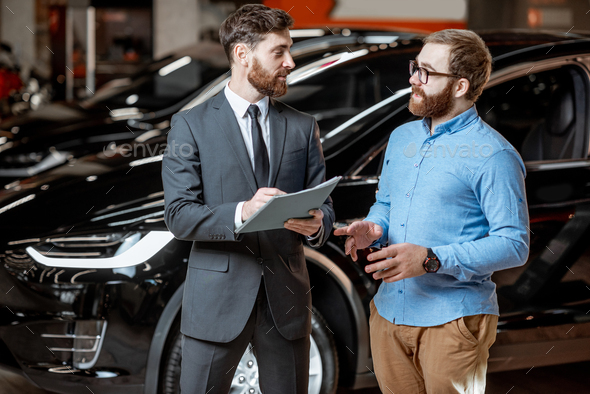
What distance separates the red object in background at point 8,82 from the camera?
25.7 feet

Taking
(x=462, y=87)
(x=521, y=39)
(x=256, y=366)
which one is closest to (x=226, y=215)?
(x=462, y=87)

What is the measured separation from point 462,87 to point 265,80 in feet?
1.72

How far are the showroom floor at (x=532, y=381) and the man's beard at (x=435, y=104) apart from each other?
1.53 m

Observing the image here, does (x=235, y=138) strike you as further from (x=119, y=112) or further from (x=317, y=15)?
(x=317, y=15)

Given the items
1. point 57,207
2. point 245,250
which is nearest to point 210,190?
point 245,250

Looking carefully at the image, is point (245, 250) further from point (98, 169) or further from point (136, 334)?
point (98, 169)

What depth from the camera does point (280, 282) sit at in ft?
5.20

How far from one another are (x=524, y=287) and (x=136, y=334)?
59.5 inches

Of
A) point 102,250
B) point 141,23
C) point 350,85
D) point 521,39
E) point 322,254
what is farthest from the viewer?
point 141,23

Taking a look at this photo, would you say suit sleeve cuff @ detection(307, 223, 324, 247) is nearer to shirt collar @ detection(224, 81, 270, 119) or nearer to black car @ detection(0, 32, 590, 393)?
shirt collar @ detection(224, 81, 270, 119)

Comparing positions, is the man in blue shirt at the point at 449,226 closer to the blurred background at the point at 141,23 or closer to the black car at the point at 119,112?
the black car at the point at 119,112

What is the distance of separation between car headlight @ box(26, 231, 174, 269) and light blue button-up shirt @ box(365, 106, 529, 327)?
80cm

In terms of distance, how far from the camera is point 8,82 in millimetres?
7945

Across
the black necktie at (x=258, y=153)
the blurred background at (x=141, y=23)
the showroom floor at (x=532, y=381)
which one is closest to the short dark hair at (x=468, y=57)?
the black necktie at (x=258, y=153)
